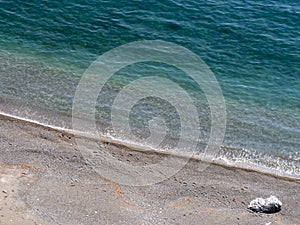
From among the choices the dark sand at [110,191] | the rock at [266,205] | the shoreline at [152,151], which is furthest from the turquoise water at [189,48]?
the rock at [266,205]

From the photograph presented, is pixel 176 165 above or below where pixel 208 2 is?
below

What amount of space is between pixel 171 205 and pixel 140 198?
4.44 feet

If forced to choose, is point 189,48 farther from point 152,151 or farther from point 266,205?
point 266,205

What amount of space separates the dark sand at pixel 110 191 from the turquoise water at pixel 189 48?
1.89 meters

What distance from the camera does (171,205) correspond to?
22.8 meters

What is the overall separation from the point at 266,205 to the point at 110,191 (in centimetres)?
661

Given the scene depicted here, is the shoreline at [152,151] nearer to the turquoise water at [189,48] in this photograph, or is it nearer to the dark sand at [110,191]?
the dark sand at [110,191]

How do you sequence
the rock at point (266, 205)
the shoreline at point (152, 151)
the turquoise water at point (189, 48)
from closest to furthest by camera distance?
1. the rock at point (266, 205)
2. the shoreline at point (152, 151)
3. the turquoise water at point (189, 48)

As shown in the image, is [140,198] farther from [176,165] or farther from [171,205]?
[176,165]

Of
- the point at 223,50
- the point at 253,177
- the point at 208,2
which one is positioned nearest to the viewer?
the point at 253,177

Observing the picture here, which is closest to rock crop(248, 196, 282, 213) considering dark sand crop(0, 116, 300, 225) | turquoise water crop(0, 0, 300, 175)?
dark sand crop(0, 116, 300, 225)

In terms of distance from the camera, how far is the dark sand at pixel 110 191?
21.8 meters

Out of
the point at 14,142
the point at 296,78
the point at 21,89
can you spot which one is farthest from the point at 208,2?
the point at 14,142

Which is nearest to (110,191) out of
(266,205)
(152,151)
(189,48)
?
(152,151)
